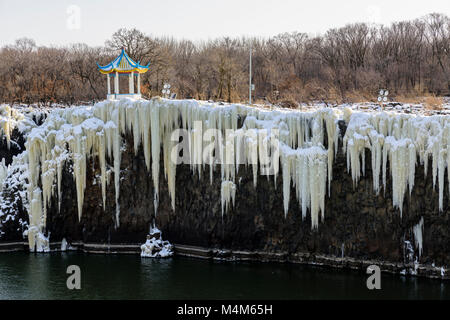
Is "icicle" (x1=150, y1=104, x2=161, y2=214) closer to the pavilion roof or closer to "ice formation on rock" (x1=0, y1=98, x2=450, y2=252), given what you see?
"ice formation on rock" (x1=0, y1=98, x2=450, y2=252)

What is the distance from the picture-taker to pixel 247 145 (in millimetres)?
29781

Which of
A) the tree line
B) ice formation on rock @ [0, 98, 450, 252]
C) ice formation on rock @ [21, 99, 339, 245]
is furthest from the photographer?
the tree line

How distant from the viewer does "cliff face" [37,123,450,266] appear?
26.8 meters

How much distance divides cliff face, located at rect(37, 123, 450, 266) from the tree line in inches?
515

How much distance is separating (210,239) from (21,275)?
32.7 feet

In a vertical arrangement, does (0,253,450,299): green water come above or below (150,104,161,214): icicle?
below

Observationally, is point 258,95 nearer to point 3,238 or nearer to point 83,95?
point 83,95

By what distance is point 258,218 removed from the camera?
99.5 ft

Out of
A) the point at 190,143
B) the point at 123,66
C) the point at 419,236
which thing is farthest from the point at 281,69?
the point at 419,236

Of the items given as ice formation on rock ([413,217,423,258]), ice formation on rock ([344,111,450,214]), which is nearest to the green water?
ice formation on rock ([413,217,423,258])

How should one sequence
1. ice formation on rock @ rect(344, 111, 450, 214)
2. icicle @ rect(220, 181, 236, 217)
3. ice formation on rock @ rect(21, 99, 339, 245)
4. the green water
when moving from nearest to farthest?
the green water, ice formation on rock @ rect(344, 111, 450, 214), ice formation on rock @ rect(21, 99, 339, 245), icicle @ rect(220, 181, 236, 217)

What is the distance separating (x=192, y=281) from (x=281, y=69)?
128 ft

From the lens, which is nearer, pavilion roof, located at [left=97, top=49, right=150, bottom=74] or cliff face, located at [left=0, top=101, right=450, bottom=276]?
cliff face, located at [left=0, top=101, right=450, bottom=276]
